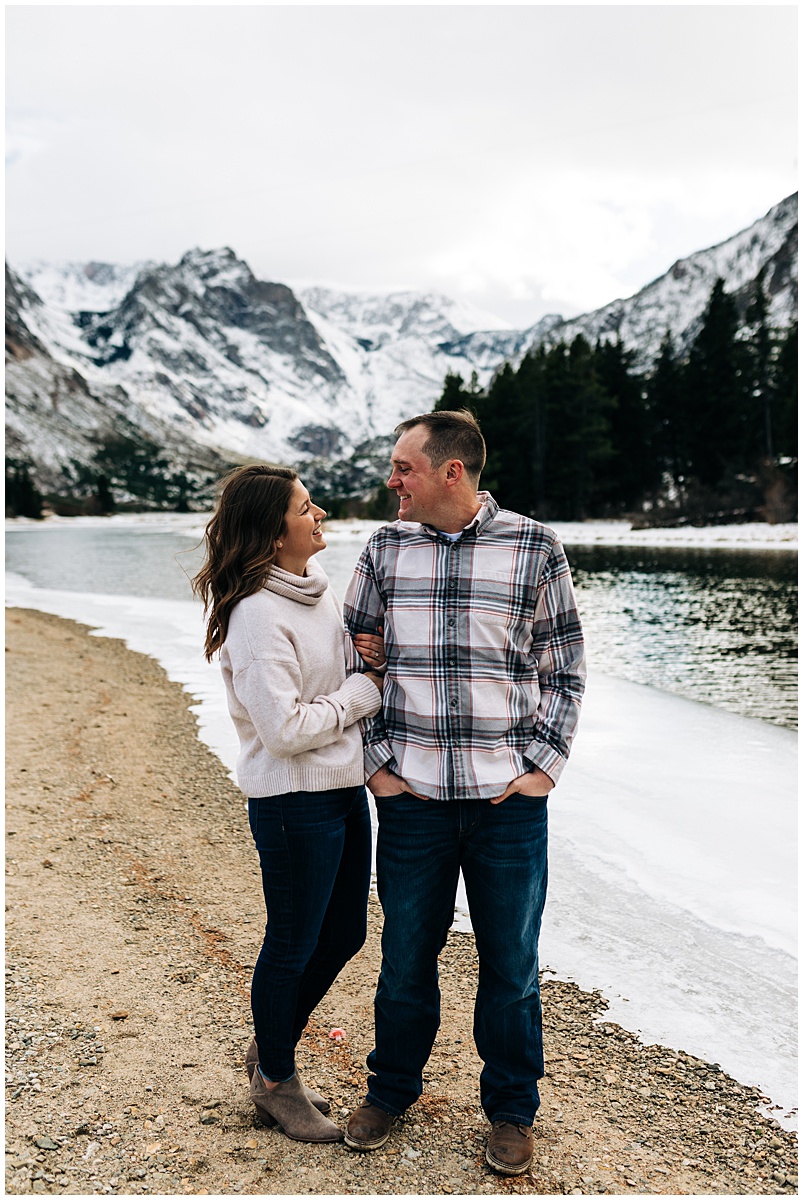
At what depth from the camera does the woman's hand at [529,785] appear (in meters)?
2.54

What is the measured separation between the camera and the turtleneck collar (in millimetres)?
2545

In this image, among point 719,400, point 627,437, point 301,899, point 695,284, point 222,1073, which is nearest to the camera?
point 301,899

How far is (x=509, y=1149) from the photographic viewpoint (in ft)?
8.50

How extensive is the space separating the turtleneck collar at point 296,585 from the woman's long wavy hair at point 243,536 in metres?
0.03

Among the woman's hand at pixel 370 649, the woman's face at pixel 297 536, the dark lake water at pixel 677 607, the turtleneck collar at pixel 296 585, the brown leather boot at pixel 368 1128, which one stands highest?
the woman's face at pixel 297 536

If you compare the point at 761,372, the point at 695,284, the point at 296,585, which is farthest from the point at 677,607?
the point at 695,284

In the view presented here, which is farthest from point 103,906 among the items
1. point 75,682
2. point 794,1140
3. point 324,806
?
point 75,682

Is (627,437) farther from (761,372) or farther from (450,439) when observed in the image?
(450,439)

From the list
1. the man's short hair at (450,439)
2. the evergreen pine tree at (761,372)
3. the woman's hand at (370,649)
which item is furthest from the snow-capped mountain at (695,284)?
the woman's hand at (370,649)

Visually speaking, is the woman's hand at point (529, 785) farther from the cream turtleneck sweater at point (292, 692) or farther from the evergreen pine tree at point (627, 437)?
the evergreen pine tree at point (627, 437)

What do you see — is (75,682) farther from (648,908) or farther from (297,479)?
(297,479)

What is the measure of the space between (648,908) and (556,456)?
44.7 meters

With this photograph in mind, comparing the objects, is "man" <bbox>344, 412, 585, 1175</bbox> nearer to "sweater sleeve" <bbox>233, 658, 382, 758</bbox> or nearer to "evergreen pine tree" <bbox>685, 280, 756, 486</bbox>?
"sweater sleeve" <bbox>233, 658, 382, 758</bbox>

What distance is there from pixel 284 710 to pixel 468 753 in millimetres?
572
